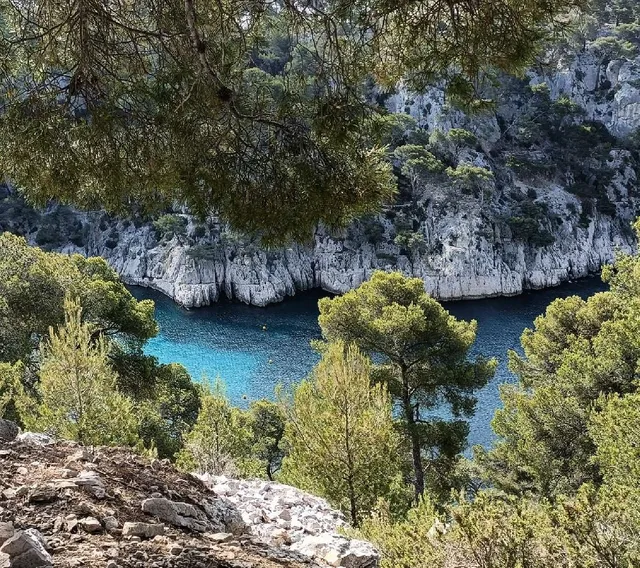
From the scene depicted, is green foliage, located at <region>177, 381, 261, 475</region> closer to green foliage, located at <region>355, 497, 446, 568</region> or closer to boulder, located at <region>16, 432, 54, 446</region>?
boulder, located at <region>16, 432, 54, 446</region>

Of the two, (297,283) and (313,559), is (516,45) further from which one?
(297,283)

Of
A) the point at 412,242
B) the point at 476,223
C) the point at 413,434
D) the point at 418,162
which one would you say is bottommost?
the point at 413,434

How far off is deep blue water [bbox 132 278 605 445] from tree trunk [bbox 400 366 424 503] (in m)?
6.60

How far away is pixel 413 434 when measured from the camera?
12594 millimetres

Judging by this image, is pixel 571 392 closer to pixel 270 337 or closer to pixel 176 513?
pixel 176 513

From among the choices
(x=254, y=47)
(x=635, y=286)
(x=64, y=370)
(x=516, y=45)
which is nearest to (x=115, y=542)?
(x=254, y=47)

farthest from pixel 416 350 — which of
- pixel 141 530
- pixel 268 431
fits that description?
pixel 141 530

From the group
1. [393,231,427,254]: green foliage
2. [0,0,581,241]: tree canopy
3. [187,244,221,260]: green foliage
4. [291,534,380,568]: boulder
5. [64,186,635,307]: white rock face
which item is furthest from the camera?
[393,231,427,254]: green foliage

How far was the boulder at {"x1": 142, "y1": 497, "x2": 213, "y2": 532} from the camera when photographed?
12.5 ft

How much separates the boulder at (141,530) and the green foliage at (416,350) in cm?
914

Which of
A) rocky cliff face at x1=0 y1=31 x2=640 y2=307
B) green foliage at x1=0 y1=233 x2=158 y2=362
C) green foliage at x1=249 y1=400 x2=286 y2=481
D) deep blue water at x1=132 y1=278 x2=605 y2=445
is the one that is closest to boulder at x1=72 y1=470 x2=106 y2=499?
green foliage at x1=0 y1=233 x2=158 y2=362

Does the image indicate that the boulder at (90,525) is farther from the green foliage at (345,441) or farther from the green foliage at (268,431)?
the green foliage at (268,431)

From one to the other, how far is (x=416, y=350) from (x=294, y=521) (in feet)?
25.4

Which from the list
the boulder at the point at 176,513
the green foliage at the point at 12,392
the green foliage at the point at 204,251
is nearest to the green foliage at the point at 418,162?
the green foliage at the point at 204,251
